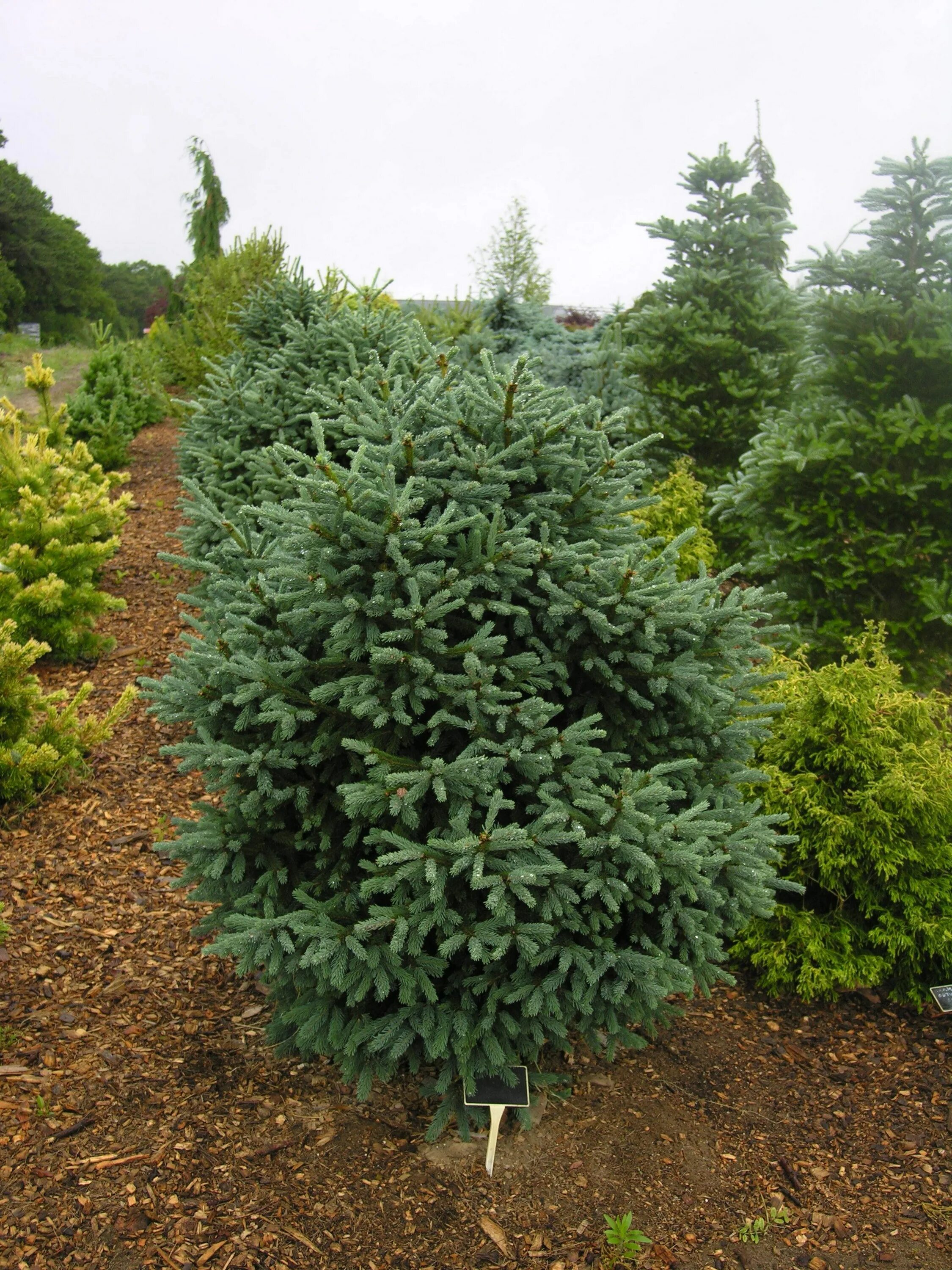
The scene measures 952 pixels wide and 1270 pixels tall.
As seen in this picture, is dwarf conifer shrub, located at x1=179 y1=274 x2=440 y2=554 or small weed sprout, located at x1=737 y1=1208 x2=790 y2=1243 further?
dwarf conifer shrub, located at x1=179 y1=274 x2=440 y2=554

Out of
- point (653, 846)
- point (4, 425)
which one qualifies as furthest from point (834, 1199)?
point (4, 425)

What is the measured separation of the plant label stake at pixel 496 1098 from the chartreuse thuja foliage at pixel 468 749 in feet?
0.28

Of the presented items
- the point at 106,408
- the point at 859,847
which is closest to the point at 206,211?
the point at 106,408

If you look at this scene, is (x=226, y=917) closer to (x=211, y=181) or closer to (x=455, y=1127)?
(x=455, y=1127)

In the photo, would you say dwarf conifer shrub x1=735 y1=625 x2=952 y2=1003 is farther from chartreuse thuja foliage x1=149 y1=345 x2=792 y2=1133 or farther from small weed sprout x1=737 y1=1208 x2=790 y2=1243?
small weed sprout x1=737 y1=1208 x2=790 y2=1243

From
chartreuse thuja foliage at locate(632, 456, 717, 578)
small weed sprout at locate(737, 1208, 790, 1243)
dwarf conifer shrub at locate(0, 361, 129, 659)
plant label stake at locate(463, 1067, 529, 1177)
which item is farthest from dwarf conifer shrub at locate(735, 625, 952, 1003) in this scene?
dwarf conifer shrub at locate(0, 361, 129, 659)

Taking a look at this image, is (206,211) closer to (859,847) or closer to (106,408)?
(106,408)

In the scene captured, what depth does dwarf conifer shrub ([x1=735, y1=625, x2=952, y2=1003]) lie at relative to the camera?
3873mm

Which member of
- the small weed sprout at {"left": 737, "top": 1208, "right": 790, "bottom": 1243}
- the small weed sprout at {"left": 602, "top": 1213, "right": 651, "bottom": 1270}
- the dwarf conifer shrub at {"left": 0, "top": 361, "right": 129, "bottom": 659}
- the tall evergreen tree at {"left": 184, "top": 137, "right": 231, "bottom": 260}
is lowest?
the small weed sprout at {"left": 737, "top": 1208, "right": 790, "bottom": 1243}

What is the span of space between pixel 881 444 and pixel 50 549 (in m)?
5.65

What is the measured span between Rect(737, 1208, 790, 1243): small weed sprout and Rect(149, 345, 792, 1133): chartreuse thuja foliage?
0.64m

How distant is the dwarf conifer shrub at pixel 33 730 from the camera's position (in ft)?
15.6

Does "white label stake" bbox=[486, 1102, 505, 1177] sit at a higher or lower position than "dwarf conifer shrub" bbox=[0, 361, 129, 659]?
lower

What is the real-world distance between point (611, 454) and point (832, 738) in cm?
167
